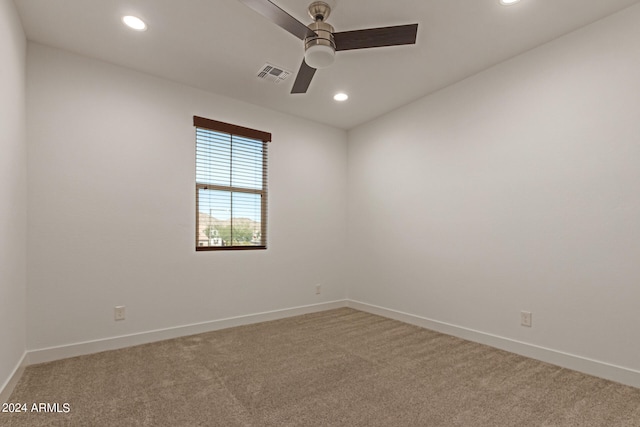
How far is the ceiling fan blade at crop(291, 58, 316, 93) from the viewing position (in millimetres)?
2380

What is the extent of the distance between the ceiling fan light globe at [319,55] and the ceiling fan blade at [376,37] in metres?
0.11

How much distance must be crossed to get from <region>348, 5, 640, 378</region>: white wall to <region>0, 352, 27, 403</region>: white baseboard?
138 inches

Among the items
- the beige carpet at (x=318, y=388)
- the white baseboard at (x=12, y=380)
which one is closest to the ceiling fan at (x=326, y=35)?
the beige carpet at (x=318, y=388)

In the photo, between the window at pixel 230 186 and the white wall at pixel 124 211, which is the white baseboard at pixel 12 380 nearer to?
the white wall at pixel 124 211

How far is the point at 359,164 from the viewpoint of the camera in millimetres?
4680

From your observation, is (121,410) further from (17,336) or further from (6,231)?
(6,231)

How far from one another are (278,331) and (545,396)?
7.72ft

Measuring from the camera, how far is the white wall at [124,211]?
2.73 meters

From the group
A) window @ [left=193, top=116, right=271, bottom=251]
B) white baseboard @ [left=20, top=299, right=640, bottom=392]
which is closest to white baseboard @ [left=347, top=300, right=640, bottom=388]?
white baseboard @ [left=20, top=299, right=640, bottom=392]

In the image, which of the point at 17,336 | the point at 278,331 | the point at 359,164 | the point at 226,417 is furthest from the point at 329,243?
the point at 17,336

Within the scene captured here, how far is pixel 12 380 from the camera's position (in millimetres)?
2219

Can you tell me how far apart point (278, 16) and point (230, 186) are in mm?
2285

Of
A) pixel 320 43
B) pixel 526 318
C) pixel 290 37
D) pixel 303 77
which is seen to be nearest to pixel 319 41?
pixel 320 43

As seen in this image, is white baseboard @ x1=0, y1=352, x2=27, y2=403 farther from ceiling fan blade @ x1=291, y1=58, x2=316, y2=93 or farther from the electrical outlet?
the electrical outlet
